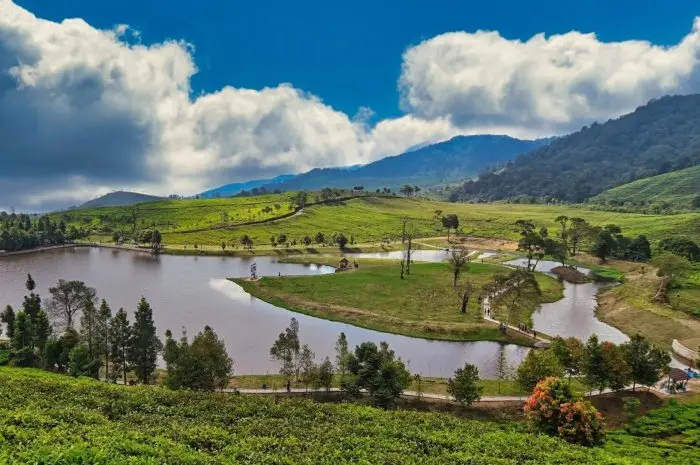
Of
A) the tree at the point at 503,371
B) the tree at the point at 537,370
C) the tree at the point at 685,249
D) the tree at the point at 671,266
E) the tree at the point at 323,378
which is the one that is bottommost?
the tree at the point at 503,371

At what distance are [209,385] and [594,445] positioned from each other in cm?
4032

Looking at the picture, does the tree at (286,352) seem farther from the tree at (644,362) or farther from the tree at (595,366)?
the tree at (644,362)

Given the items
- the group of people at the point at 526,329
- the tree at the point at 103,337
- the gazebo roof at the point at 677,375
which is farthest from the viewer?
the group of people at the point at 526,329

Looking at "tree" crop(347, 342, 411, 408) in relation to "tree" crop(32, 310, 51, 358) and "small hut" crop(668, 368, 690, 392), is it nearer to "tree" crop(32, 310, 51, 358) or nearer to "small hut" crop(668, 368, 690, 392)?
"small hut" crop(668, 368, 690, 392)

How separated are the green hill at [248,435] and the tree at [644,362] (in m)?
9.09

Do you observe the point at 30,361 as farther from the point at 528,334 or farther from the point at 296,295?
the point at 528,334

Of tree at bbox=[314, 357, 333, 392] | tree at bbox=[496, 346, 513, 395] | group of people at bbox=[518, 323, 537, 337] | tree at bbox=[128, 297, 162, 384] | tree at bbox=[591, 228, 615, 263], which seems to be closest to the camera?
tree at bbox=[314, 357, 333, 392]

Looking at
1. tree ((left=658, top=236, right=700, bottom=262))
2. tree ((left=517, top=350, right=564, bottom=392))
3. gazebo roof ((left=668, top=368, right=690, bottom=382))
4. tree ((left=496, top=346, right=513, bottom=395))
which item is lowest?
tree ((left=496, top=346, right=513, bottom=395))

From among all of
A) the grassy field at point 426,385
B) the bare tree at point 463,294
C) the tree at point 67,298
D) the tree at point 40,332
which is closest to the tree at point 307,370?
the grassy field at point 426,385

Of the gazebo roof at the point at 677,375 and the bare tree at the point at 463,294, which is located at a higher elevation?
the bare tree at the point at 463,294

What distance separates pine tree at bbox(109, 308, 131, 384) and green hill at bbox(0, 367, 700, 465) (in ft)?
54.3

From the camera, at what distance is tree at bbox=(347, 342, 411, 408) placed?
175 feet

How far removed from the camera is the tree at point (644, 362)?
58125mm

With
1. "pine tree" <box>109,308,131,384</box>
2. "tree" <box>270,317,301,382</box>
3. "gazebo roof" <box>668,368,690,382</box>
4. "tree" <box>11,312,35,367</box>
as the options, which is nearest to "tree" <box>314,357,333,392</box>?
"tree" <box>270,317,301,382</box>
